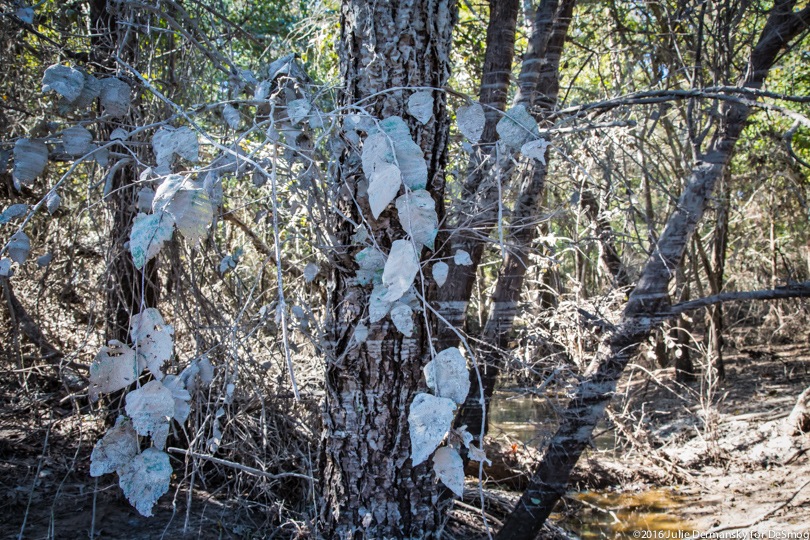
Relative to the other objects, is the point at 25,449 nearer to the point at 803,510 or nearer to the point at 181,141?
the point at 181,141

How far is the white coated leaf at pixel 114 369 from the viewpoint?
90 centimetres

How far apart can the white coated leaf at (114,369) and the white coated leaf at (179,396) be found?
0.08 metres

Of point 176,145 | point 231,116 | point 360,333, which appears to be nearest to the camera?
point 176,145

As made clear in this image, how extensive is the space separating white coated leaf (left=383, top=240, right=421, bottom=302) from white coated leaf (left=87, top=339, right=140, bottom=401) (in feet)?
1.24

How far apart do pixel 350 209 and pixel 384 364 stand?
421 mm

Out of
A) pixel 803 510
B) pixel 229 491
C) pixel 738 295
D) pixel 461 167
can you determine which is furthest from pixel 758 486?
pixel 229 491

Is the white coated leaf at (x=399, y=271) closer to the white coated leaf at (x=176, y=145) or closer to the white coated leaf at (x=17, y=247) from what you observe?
the white coated leaf at (x=176, y=145)

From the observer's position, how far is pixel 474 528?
2863 millimetres

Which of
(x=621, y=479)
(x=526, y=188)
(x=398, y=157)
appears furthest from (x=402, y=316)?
(x=621, y=479)

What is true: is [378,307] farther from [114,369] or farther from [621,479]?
[621,479]

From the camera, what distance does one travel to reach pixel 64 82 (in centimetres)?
117

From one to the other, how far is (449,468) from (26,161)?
94 cm

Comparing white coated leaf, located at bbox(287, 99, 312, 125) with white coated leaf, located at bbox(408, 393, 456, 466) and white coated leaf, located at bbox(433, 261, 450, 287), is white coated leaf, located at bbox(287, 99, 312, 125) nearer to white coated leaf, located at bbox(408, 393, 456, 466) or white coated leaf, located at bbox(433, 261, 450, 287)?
white coated leaf, located at bbox(433, 261, 450, 287)

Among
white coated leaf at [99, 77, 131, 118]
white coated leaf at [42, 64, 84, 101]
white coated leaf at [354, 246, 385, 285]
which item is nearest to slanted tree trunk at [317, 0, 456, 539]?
white coated leaf at [354, 246, 385, 285]
